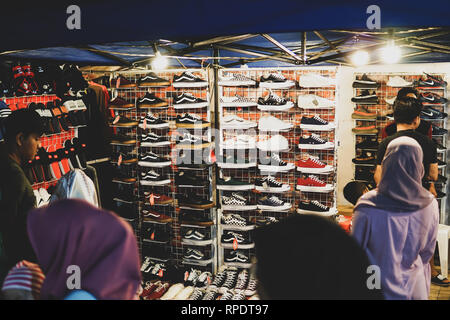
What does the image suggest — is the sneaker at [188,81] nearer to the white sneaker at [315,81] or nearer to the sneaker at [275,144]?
the sneaker at [275,144]

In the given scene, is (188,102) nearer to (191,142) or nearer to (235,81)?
(191,142)

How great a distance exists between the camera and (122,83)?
5.62 m

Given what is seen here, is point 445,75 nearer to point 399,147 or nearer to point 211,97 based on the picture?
point 211,97

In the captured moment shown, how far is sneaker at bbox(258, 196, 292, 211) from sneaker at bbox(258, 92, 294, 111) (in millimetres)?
1170

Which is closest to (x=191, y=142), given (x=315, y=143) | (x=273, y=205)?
(x=273, y=205)

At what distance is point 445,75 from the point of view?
746 centimetres

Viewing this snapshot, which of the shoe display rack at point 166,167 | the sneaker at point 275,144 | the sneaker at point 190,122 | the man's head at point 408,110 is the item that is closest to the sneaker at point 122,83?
the shoe display rack at point 166,167

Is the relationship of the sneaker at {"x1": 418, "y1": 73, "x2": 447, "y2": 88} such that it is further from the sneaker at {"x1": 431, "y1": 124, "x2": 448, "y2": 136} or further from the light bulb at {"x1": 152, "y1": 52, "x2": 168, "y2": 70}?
the light bulb at {"x1": 152, "y1": 52, "x2": 168, "y2": 70}

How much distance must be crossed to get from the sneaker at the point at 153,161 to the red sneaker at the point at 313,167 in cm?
180

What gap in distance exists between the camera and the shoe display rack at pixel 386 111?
709 centimetres

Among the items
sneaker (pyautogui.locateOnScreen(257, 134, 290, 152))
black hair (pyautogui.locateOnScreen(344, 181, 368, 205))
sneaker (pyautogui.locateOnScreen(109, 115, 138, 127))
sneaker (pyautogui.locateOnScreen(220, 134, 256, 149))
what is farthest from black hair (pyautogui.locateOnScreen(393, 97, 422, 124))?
sneaker (pyautogui.locateOnScreen(109, 115, 138, 127))

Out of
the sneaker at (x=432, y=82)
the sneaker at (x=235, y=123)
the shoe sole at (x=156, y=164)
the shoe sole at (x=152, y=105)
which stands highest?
the sneaker at (x=432, y=82)
